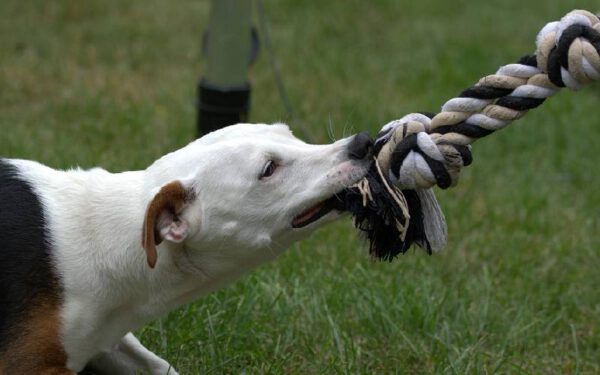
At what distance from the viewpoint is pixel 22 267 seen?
10.9 feet

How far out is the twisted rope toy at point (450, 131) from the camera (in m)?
2.97

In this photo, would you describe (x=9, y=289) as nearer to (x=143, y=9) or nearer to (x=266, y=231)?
(x=266, y=231)

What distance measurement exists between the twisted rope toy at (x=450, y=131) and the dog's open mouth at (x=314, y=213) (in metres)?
0.07

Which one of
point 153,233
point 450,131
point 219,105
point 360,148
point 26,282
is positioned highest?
point 450,131

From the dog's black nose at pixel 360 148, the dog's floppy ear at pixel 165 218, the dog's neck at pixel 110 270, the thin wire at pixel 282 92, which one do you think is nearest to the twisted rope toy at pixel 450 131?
the dog's black nose at pixel 360 148

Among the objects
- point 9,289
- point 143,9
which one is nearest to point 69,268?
point 9,289

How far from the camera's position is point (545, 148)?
6.97 m

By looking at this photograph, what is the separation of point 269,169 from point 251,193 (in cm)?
10

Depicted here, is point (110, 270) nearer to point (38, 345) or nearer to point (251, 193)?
point (38, 345)

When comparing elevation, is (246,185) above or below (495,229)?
above

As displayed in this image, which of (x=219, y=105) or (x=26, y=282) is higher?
(x=26, y=282)

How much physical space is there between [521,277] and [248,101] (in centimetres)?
220

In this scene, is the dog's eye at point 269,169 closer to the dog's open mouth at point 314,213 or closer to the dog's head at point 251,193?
the dog's head at point 251,193

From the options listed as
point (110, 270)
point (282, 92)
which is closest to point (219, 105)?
point (282, 92)
